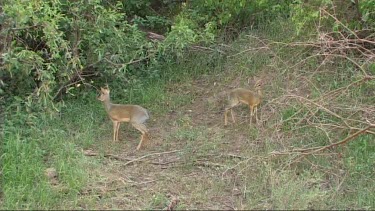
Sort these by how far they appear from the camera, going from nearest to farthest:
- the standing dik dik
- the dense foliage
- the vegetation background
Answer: the vegetation background
the dense foliage
the standing dik dik

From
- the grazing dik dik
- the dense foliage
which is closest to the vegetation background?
the dense foliage

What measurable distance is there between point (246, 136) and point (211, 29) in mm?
2292

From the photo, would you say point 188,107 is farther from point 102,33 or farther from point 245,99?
point 102,33

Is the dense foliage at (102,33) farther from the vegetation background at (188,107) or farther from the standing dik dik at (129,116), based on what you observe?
the standing dik dik at (129,116)

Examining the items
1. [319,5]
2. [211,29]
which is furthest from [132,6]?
[319,5]

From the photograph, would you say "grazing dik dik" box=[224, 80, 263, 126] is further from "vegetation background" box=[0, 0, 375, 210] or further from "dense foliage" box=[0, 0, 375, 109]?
"dense foliage" box=[0, 0, 375, 109]

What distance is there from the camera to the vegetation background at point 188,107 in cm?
598

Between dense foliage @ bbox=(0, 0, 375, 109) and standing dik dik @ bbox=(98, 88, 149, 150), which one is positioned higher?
dense foliage @ bbox=(0, 0, 375, 109)

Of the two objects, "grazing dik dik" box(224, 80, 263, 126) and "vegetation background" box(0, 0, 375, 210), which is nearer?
"vegetation background" box(0, 0, 375, 210)

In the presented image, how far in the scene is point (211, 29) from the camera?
360 inches

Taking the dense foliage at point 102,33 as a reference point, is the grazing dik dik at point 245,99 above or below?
below

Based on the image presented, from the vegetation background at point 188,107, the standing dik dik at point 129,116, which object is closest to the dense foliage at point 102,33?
the vegetation background at point 188,107

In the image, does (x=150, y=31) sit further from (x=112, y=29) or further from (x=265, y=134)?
(x=265, y=134)

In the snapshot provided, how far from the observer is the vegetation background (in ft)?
19.6
